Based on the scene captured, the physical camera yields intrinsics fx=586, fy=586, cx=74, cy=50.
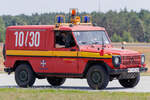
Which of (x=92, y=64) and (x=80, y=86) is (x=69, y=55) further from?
(x=80, y=86)

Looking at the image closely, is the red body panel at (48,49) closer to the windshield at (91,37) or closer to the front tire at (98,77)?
the windshield at (91,37)

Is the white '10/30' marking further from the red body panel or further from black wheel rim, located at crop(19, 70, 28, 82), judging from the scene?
black wheel rim, located at crop(19, 70, 28, 82)

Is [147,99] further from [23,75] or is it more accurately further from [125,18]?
[125,18]

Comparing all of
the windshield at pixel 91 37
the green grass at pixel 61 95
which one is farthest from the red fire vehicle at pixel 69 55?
the green grass at pixel 61 95

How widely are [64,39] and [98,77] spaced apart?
196 centimetres

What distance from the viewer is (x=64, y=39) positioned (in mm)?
20047

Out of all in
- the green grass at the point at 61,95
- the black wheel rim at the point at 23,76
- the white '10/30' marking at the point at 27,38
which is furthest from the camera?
the black wheel rim at the point at 23,76

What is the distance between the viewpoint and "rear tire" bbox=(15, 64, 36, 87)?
2062 centimetres

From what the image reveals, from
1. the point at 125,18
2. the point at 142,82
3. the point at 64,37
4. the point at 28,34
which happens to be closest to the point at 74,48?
the point at 64,37

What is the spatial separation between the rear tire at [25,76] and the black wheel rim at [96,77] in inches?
102

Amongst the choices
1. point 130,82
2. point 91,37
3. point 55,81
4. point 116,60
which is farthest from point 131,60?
point 55,81

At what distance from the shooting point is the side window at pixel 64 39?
1978 cm

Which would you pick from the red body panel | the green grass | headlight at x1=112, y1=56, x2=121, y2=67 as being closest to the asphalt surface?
the red body panel

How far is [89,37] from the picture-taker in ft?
66.4
